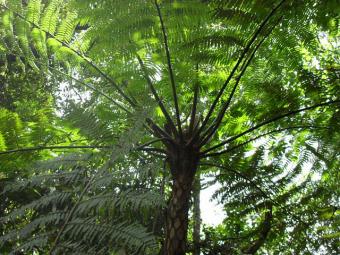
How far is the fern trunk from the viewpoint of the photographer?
2.01 meters

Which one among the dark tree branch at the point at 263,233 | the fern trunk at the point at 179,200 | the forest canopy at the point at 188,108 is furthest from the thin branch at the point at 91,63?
the dark tree branch at the point at 263,233

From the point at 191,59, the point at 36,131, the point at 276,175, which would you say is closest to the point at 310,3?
the point at 191,59

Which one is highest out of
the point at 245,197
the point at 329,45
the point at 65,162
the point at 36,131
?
the point at 329,45

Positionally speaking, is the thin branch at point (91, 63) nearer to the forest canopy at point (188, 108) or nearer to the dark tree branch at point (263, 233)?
the forest canopy at point (188, 108)

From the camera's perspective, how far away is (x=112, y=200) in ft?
3.42

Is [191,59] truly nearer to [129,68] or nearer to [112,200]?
[129,68]

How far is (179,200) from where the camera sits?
2137 millimetres

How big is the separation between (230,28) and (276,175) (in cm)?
146

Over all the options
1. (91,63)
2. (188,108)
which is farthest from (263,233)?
(91,63)

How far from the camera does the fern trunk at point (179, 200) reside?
6.60 ft

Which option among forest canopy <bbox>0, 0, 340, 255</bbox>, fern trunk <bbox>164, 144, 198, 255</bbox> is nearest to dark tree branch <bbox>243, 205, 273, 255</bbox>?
forest canopy <bbox>0, 0, 340, 255</bbox>

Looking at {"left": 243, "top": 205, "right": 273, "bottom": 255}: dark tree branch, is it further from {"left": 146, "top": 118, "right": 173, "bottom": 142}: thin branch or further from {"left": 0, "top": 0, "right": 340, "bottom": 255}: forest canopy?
{"left": 146, "top": 118, "right": 173, "bottom": 142}: thin branch

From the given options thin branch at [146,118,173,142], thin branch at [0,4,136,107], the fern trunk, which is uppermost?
thin branch at [0,4,136,107]

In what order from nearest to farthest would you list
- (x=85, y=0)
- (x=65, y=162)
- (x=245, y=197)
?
(x=65, y=162)
(x=85, y=0)
(x=245, y=197)
